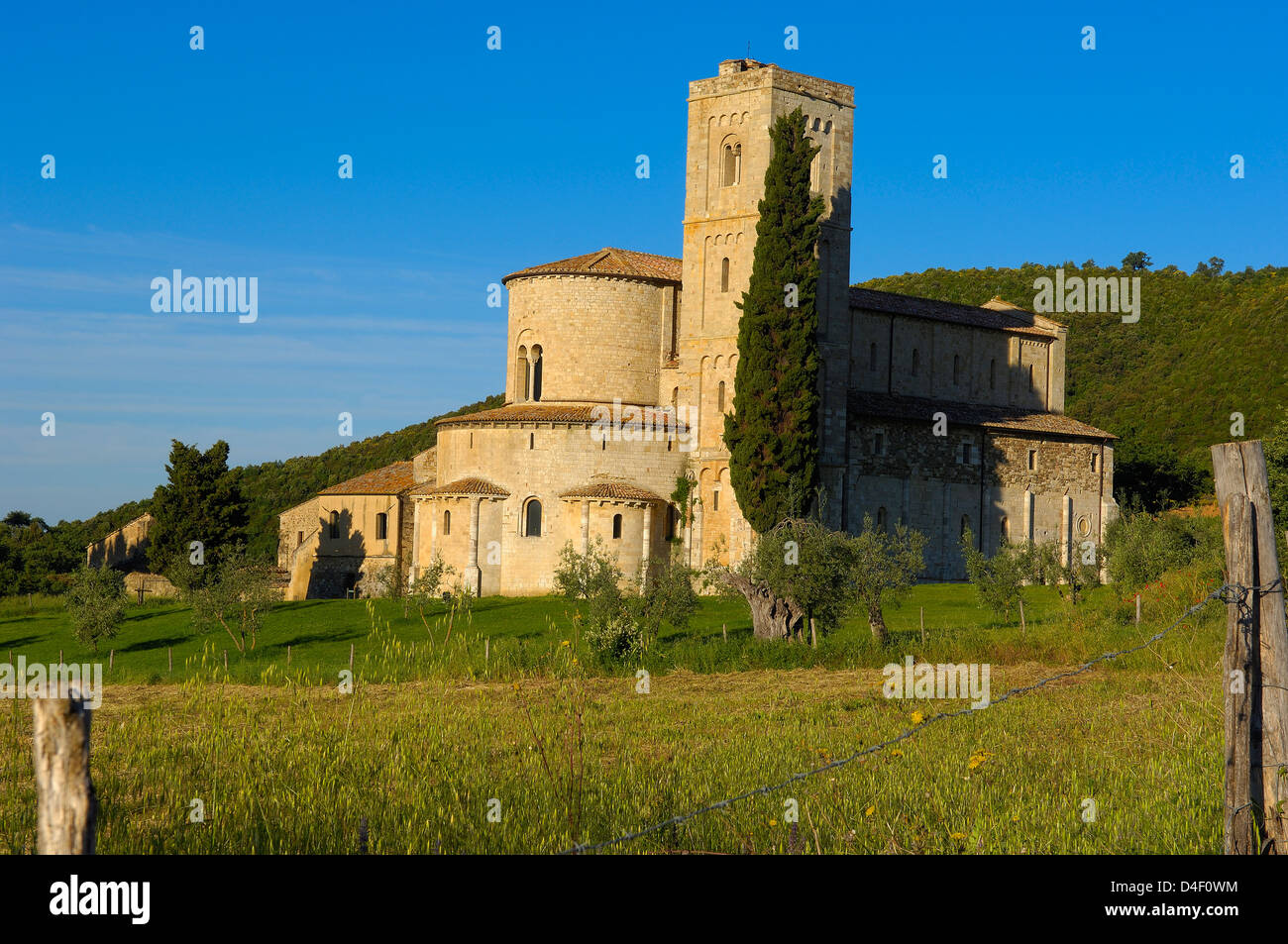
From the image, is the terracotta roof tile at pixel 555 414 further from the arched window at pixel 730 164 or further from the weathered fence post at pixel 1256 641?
the weathered fence post at pixel 1256 641

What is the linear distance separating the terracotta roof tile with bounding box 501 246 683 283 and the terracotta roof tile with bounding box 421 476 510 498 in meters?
8.55

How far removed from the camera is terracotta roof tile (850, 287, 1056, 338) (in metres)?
46.9

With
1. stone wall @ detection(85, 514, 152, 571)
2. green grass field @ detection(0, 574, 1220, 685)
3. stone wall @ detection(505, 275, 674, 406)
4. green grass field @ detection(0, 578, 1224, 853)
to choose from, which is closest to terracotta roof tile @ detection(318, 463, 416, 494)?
stone wall @ detection(505, 275, 674, 406)

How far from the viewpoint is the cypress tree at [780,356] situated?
37.0 meters

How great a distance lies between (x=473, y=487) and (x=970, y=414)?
63.4 feet

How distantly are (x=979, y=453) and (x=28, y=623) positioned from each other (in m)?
32.8

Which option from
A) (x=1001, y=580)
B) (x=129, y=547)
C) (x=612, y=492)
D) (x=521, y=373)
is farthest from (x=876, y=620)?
(x=129, y=547)

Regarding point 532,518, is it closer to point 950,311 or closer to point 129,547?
point 950,311

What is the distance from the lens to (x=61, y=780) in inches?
189

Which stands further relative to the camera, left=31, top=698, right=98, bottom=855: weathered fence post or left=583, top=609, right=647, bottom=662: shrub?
left=583, top=609, right=647, bottom=662: shrub

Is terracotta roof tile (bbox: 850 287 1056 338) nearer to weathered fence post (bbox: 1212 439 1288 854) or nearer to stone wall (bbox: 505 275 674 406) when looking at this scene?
stone wall (bbox: 505 275 674 406)

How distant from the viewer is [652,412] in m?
43.2
